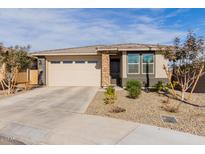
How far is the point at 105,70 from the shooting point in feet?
59.3

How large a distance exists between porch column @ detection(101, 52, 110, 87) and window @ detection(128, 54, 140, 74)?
1826mm

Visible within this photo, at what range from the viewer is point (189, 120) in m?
7.39

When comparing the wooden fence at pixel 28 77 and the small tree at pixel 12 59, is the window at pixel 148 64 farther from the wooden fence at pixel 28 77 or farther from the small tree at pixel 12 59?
the wooden fence at pixel 28 77

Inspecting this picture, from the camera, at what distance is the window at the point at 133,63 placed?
17141mm

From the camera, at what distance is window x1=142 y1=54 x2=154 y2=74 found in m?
17.1

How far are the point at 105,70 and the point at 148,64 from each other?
11.2 feet

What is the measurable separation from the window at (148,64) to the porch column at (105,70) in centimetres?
282

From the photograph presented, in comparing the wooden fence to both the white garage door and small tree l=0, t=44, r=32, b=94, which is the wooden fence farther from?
small tree l=0, t=44, r=32, b=94

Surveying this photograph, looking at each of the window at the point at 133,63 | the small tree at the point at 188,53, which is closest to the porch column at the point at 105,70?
the window at the point at 133,63

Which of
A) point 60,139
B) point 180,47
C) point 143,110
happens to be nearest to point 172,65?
point 180,47

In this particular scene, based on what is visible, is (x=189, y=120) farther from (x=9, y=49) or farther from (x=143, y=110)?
(x=9, y=49)

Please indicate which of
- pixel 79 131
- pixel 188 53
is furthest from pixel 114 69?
pixel 79 131

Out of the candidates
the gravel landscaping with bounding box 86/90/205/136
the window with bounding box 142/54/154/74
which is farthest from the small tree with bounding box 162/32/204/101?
the window with bounding box 142/54/154/74
